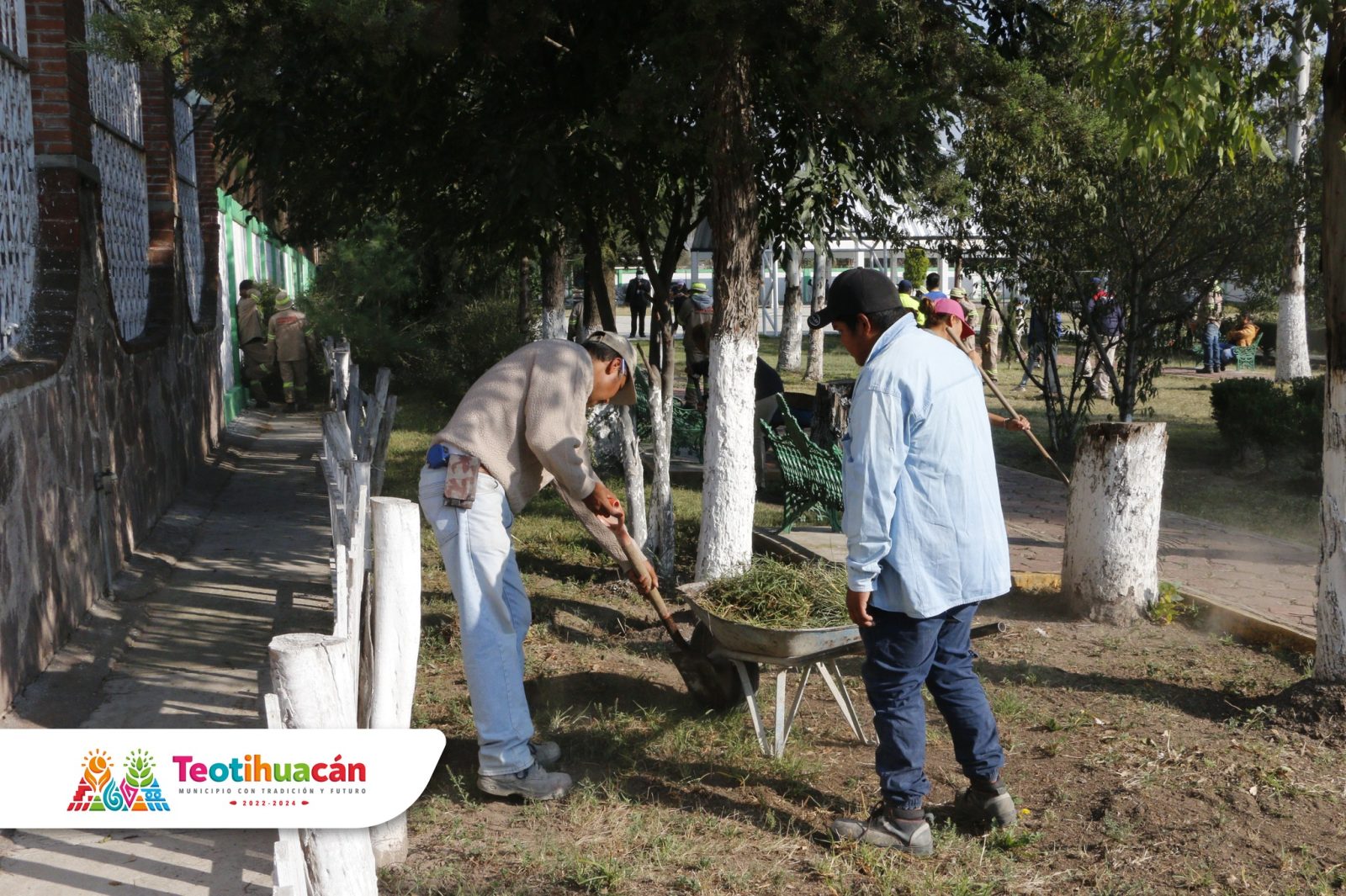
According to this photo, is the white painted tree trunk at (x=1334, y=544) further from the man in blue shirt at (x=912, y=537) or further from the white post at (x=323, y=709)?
the white post at (x=323, y=709)

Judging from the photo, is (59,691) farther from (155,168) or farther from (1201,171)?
(1201,171)

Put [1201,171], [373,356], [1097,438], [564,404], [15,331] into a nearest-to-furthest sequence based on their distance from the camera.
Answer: [564,404]
[15,331]
[1097,438]
[1201,171]
[373,356]

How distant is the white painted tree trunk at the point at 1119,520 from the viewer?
6828 mm

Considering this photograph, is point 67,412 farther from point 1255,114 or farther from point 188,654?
point 1255,114

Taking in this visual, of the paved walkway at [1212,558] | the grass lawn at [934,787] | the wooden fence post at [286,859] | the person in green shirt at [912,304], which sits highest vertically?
the person in green shirt at [912,304]

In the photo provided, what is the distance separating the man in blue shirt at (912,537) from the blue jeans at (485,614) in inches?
46.5

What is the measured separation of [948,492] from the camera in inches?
157

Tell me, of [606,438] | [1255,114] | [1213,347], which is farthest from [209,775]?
[1213,347]

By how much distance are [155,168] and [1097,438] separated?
807cm

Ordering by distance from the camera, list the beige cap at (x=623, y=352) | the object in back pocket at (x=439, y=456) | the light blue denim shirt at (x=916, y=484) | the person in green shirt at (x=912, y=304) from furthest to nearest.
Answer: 1. the person in green shirt at (x=912, y=304)
2. the beige cap at (x=623, y=352)
3. the object in back pocket at (x=439, y=456)
4. the light blue denim shirt at (x=916, y=484)

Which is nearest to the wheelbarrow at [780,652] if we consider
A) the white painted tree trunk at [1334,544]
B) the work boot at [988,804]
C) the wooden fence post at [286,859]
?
the work boot at [988,804]

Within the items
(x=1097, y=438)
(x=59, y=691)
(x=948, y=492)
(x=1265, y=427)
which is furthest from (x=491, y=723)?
(x=1265, y=427)

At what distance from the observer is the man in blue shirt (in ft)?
12.8

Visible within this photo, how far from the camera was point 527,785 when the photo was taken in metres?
4.43
